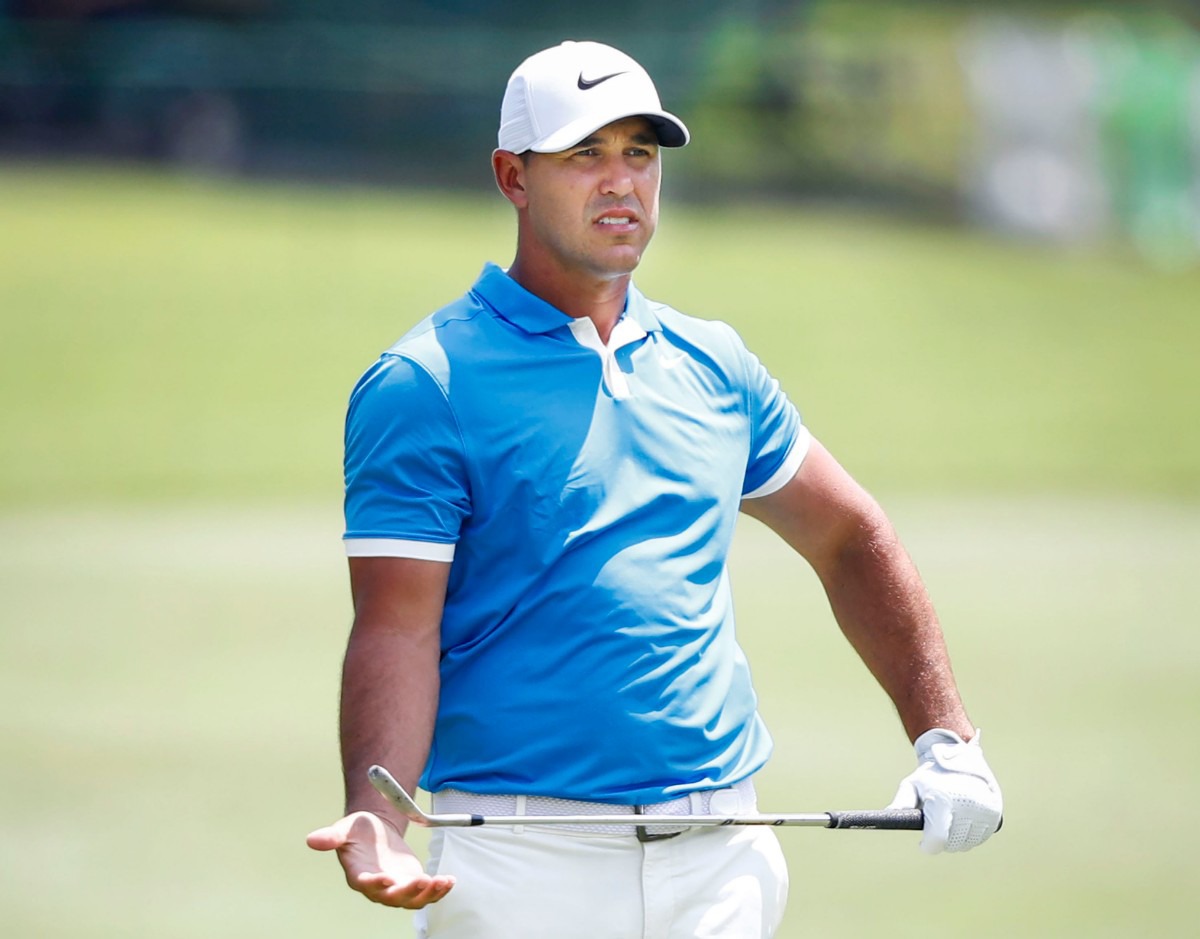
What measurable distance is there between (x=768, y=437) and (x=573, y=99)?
894mm

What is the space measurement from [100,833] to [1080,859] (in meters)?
4.06

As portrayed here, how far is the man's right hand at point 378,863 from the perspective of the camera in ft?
11.3

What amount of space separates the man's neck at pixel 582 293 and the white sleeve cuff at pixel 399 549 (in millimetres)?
672

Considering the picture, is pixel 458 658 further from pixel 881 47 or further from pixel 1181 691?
pixel 881 47

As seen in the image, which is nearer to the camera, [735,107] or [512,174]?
[512,174]

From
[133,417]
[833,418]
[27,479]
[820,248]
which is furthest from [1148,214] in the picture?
[27,479]

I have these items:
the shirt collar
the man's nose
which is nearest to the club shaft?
the shirt collar

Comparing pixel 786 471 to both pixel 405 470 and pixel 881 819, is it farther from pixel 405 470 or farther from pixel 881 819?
pixel 405 470

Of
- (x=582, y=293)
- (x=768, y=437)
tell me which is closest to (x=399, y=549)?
(x=582, y=293)

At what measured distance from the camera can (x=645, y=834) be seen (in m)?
3.99

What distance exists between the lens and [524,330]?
4156mm

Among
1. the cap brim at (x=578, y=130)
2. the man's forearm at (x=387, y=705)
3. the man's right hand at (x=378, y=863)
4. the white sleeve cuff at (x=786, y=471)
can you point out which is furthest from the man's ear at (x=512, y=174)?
the man's right hand at (x=378, y=863)

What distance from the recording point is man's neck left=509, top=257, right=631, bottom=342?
4254 millimetres

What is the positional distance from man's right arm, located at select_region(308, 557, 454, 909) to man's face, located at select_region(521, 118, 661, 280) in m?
0.77
